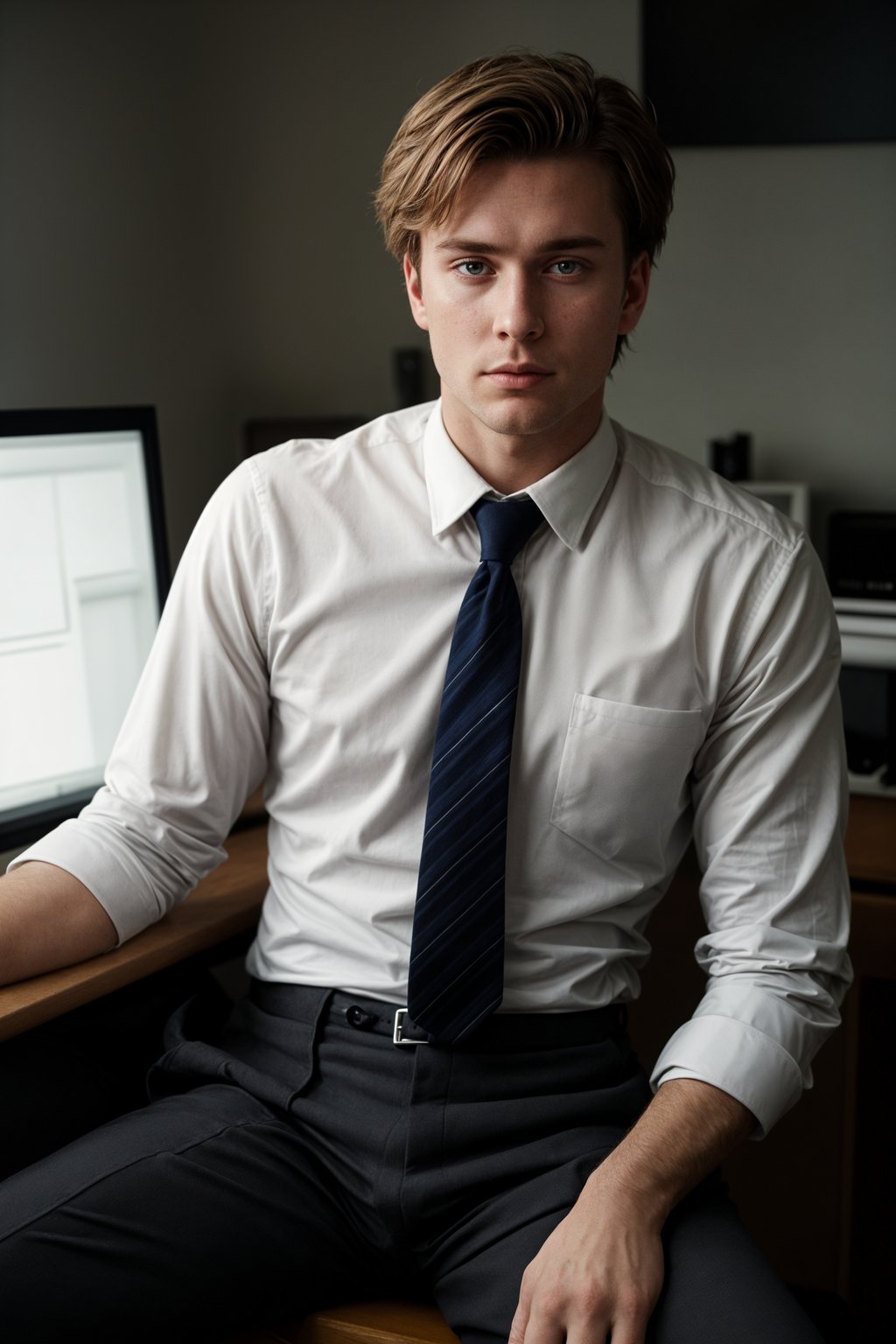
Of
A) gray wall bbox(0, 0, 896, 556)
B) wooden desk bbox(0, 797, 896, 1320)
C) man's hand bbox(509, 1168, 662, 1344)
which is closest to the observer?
man's hand bbox(509, 1168, 662, 1344)

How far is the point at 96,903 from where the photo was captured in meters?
1.19

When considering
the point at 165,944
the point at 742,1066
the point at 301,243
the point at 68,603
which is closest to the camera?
the point at 742,1066

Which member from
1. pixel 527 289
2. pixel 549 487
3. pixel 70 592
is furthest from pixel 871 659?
pixel 70 592

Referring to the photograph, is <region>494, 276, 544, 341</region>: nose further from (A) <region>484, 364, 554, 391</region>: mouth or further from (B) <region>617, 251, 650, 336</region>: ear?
(B) <region>617, 251, 650, 336</region>: ear

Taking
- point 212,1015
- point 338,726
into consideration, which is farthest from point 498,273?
point 212,1015

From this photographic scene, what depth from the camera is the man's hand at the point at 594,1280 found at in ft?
3.18

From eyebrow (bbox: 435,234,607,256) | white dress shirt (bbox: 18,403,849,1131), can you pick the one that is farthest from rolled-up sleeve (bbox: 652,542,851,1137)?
eyebrow (bbox: 435,234,607,256)

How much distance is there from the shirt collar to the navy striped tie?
9 centimetres

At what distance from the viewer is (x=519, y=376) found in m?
1.15

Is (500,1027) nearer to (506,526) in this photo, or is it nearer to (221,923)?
(221,923)

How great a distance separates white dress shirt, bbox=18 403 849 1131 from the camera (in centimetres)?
119

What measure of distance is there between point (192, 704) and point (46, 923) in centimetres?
24

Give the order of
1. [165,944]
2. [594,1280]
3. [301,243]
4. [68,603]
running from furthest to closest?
[301,243], [68,603], [165,944], [594,1280]

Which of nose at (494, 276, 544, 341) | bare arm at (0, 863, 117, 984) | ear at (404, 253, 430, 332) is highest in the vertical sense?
ear at (404, 253, 430, 332)
